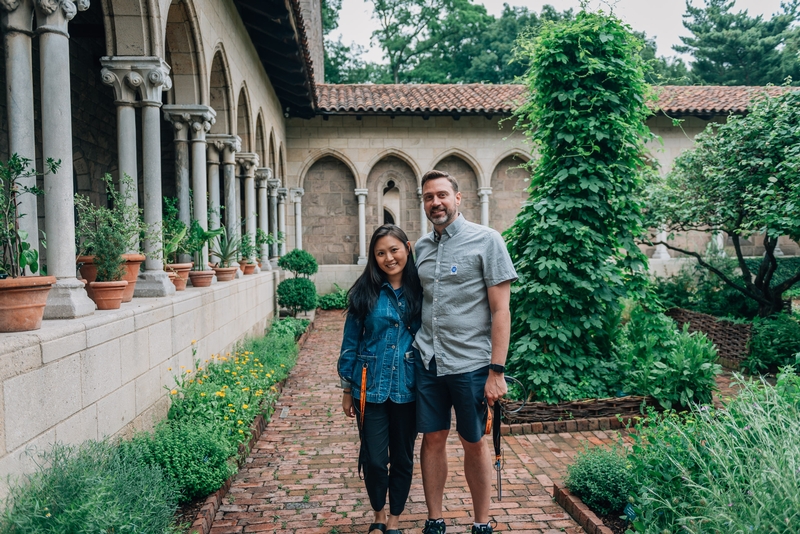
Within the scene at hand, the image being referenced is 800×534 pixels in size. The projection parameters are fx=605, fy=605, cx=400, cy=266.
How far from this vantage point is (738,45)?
28938 mm

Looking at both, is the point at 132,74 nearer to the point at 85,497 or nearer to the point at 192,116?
the point at 192,116

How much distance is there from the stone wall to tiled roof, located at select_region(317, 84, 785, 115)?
1043 centimetres

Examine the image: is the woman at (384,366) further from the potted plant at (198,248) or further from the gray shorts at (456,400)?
the potted plant at (198,248)

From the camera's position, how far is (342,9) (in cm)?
3622

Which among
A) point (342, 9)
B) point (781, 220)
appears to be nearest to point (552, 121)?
point (781, 220)

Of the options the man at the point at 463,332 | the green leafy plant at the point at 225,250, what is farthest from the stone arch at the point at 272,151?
the man at the point at 463,332

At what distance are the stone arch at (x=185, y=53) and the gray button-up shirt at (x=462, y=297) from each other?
4.63 m

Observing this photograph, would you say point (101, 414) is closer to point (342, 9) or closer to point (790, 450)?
point (790, 450)

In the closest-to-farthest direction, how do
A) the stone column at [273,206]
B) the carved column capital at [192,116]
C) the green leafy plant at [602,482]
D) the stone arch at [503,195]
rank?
the green leafy plant at [602,482] < the carved column capital at [192,116] < the stone column at [273,206] < the stone arch at [503,195]

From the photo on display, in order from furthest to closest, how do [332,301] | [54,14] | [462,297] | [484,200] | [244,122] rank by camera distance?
[484,200]
[332,301]
[244,122]
[54,14]
[462,297]

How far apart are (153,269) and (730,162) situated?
7.62m

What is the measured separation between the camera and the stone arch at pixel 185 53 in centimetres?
630

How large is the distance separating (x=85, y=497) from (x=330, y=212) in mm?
14306

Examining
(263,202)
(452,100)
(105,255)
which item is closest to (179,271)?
(105,255)
